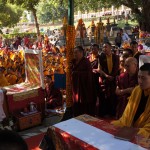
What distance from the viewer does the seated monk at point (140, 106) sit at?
2.76 m

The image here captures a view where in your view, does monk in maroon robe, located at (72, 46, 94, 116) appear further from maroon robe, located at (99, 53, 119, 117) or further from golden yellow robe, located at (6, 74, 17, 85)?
golden yellow robe, located at (6, 74, 17, 85)

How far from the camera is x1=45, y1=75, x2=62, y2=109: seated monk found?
6.11 m

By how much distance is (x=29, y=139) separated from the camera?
463 cm

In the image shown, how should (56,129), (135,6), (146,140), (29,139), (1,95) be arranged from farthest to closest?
(135,6), (1,95), (29,139), (56,129), (146,140)

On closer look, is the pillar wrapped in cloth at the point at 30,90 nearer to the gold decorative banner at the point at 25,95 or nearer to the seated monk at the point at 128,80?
the gold decorative banner at the point at 25,95

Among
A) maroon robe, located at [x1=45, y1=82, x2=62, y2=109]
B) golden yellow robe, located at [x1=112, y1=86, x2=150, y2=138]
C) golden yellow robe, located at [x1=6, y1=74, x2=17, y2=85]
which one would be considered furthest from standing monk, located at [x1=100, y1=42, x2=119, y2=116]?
golden yellow robe, located at [x1=112, y1=86, x2=150, y2=138]

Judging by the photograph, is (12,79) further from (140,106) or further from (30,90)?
(140,106)

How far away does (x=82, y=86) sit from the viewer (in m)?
5.12

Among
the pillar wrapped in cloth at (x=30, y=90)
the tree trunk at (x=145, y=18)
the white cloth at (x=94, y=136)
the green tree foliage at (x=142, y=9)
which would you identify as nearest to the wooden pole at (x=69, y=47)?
the pillar wrapped in cloth at (x=30, y=90)

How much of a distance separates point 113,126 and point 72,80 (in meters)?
2.45

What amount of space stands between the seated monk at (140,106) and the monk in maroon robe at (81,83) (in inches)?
86.1

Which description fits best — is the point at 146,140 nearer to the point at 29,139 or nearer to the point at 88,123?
the point at 88,123

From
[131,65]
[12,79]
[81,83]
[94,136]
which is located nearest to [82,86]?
[81,83]

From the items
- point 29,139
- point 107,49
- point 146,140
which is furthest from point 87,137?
point 107,49
